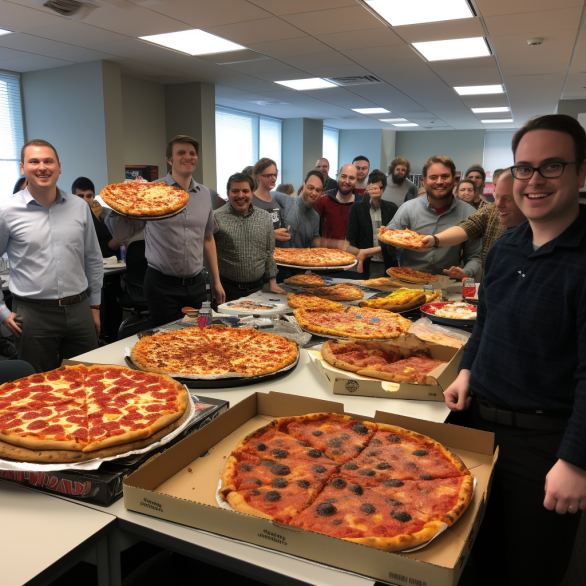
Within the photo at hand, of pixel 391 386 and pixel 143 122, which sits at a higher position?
pixel 143 122

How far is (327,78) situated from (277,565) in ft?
23.5

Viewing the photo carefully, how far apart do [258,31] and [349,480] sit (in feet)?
15.5

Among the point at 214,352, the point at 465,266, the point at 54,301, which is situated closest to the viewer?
the point at 214,352

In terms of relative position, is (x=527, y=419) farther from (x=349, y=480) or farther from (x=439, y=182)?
(x=439, y=182)

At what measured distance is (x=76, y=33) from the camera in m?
5.00

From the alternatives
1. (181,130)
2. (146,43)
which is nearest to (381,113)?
(181,130)

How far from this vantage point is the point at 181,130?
7766 mm

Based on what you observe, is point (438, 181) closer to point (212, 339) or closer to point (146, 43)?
point (212, 339)

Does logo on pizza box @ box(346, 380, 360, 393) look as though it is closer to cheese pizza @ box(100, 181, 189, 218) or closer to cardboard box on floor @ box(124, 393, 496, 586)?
cardboard box on floor @ box(124, 393, 496, 586)

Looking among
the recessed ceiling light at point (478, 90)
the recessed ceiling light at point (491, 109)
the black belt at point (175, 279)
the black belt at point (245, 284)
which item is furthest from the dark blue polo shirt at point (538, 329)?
the recessed ceiling light at point (491, 109)

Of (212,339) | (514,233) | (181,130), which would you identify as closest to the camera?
(514,233)

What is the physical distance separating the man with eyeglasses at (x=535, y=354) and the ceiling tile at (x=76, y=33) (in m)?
4.67

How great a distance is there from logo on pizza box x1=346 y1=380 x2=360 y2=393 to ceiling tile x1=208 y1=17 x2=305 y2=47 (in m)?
3.84

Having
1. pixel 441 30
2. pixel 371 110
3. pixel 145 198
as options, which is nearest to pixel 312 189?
pixel 145 198
